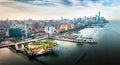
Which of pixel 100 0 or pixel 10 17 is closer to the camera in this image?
pixel 10 17

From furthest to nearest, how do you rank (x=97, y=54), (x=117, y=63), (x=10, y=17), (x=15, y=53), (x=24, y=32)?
(x=24, y=32), (x=10, y=17), (x=15, y=53), (x=97, y=54), (x=117, y=63)

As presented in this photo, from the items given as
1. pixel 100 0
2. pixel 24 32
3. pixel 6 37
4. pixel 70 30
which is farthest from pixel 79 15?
pixel 6 37

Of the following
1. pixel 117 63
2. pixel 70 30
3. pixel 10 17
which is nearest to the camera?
pixel 117 63

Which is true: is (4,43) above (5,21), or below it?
below

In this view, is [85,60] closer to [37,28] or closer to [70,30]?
[37,28]

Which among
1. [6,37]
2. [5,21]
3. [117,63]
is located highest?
[5,21]

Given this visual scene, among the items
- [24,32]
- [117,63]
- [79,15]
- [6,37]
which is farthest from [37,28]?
[117,63]

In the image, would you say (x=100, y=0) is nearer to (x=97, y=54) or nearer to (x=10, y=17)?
(x=97, y=54)

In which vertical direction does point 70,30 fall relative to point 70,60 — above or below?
above

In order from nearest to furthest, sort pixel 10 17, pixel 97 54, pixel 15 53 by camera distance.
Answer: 1. pixel 97 54
2. pixel 15 53
3. pixel 10 17
